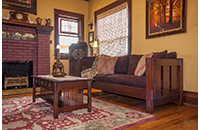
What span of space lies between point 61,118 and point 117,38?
9.96ft

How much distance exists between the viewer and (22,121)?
1938 mm

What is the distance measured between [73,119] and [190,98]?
2.03 m

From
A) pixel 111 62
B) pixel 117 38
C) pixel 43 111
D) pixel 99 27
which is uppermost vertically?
pixel 99 27

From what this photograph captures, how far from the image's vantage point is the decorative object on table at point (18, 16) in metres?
4.32

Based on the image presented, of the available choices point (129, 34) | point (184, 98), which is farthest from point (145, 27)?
point (184, 98)

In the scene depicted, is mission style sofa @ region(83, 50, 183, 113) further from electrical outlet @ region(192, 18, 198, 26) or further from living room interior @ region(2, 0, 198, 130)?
electrical outlet @ region(192, 18, 198, 26)

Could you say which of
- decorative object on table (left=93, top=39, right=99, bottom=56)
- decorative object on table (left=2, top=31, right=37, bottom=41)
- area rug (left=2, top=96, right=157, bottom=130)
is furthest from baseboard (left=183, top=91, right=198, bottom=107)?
decorative object on table (left=2, top=31, right=37, bottom=41)

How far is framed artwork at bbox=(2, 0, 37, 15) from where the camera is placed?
14.5ft

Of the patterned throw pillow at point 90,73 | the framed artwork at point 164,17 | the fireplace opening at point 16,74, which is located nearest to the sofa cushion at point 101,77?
the patterned throw pillow at point 90,73

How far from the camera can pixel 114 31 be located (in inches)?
184

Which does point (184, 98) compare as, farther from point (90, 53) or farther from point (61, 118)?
point (90, 53)

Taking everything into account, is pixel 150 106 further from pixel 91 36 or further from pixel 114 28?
pixel 91 36

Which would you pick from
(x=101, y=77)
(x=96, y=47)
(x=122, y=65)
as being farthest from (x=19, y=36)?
(x=122, y=65)

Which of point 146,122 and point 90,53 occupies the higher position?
point 90,53
